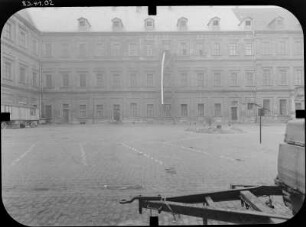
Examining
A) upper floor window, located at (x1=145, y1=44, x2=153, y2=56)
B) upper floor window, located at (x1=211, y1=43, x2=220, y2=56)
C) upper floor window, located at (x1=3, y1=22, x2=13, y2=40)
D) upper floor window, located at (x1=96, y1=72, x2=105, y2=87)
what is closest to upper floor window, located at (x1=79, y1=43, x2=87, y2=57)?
upper floor window, located at (x1=96, y1=72, x2=105, y2=87)

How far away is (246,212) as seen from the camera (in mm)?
1627

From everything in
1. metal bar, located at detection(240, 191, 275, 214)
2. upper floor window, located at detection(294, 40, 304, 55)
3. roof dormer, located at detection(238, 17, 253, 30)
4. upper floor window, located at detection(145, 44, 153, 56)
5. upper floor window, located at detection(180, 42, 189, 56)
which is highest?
roof dormer, located at detection(238, 17, 253, 30)

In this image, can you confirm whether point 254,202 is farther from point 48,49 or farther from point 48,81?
point 48,49

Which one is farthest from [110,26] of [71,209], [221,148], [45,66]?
[221,148]

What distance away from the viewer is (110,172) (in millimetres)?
4250

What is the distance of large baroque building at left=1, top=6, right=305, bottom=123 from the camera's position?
244 centimetres

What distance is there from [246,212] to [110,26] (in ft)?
6.43

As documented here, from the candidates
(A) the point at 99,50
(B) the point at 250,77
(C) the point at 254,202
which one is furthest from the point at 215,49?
(C) the point at 254,202

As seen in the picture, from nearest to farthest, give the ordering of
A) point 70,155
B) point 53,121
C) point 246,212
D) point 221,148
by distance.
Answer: point 246,212
point 53,121
point 70,155
point 221,148

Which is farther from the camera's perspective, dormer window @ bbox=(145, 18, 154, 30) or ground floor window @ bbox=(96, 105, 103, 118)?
ground floor window @ bbox=(96, 105, 103, 118)

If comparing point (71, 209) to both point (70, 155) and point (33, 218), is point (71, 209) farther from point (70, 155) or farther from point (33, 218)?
point (70, 155)

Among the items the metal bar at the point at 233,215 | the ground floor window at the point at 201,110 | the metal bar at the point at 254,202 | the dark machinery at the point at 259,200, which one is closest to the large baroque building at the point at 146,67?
the ground floor window at the point at 201,110

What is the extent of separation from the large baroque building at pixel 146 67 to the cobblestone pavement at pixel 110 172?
36cm

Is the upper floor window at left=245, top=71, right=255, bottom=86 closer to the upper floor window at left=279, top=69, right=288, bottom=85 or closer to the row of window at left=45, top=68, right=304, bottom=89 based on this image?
the row of window at left=45, top=68, right=304, bottom=89
